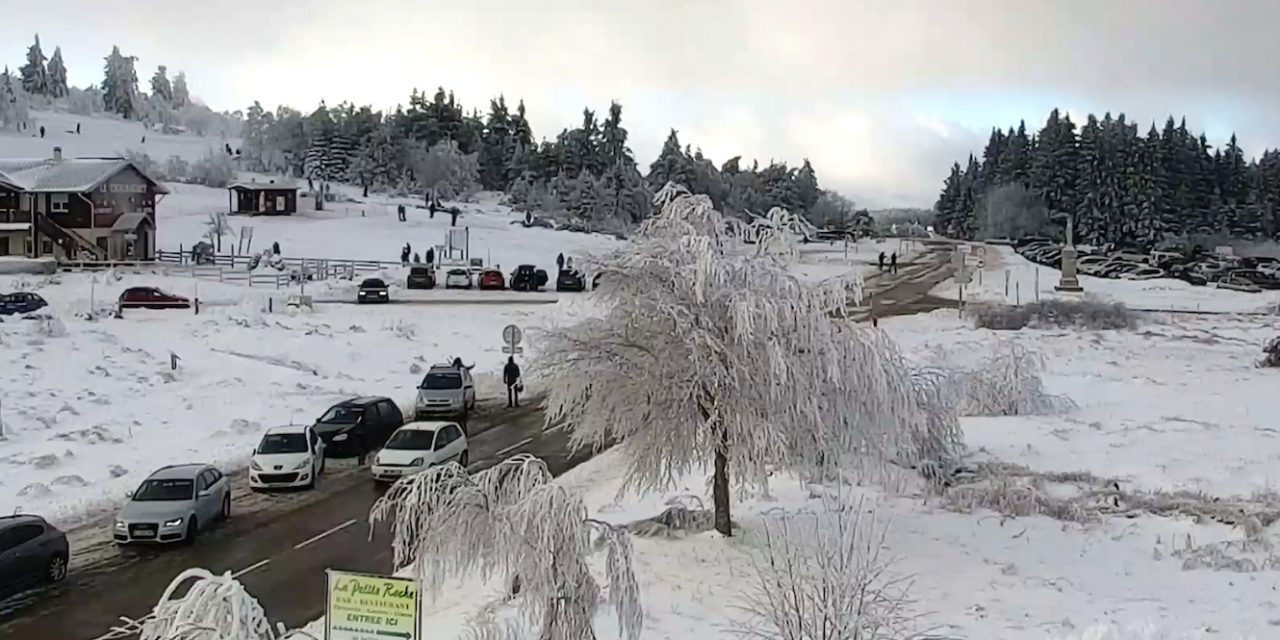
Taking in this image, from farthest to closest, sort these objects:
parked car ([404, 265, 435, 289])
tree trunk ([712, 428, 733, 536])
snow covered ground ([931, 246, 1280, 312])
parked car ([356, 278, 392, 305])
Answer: snow covered ground ([931, 246, 1280, 312]) < parked car ([404, 265, 435, 289]) < parked car ([356, 278, 392, 305]) < tree trunk ([712, 428, 733, 536])

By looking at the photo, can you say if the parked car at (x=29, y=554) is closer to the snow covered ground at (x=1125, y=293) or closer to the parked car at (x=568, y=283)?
the parked car at (x=568, y=283)

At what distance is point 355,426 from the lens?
2892 cm

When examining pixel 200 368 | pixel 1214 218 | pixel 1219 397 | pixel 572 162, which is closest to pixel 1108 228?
pixel 1214 218

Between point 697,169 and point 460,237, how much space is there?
233 ft

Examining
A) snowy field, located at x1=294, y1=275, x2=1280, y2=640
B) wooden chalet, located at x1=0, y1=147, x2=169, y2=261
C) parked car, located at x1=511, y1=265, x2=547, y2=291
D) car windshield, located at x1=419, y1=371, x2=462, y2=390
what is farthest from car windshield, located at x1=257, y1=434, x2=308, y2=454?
wooden chalet, located at x1=0, y1=147, x2=169, y2=261

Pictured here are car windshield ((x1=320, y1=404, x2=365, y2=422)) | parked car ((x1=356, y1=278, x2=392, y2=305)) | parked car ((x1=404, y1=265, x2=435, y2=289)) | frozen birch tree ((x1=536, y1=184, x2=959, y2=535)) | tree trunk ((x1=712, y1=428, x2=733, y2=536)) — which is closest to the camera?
frozen birch tree ((x1=536, y1=184, x2=959, y2=535))

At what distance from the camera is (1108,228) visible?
5025 inches

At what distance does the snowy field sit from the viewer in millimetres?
15961

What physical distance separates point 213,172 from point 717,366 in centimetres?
12250

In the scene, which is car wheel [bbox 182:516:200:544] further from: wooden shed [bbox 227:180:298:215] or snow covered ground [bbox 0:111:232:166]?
snow covered ground [bbox 0:111:232:166]

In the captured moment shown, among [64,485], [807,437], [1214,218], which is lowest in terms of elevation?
[64,485]

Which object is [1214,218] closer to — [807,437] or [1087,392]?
[1087,392]

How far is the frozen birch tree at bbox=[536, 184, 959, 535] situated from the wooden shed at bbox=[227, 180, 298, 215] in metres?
90.1

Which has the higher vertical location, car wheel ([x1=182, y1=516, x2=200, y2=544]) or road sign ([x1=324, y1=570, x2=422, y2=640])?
road sign ([x1=324, y1=570, x2=422, y2=640])
